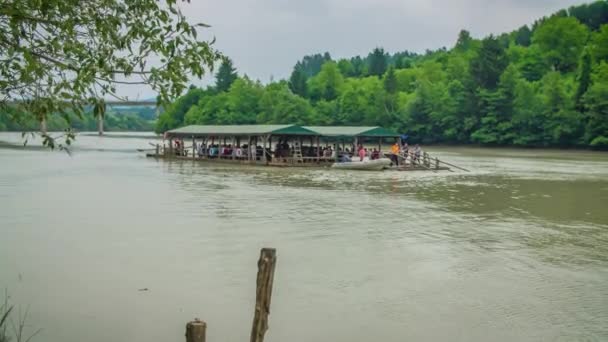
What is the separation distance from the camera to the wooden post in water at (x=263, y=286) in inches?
225

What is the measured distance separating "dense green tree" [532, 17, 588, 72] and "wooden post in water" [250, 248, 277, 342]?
9314 cm

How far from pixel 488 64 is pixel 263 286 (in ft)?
258

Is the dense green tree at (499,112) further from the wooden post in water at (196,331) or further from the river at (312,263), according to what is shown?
the wooden post in water at (196,331)

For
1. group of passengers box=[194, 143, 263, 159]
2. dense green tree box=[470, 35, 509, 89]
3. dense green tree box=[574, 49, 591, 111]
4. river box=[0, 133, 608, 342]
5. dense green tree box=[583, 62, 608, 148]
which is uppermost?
dense green tree box=[470, 35, 509, 89]

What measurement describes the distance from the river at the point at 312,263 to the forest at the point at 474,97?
114 ft

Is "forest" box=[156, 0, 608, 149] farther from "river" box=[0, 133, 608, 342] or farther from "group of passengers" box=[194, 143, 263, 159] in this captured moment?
"river" box=[0, 133, 608, 342]

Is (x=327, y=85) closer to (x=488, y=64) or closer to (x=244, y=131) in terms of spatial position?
(x=488, y=64)

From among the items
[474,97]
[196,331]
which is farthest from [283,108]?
[196,331]

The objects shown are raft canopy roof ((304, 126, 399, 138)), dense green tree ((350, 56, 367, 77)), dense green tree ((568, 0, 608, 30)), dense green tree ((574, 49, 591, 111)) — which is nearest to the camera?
raft canopy roof ((304, 126, 399, 138))

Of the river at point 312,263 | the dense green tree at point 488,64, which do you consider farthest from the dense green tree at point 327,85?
the river at point 312,263

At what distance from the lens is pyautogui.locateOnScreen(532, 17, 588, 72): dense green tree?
91125 mm

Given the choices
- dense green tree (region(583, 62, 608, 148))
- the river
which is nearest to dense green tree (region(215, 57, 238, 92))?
dense green tree (region(583, 62, 608, 148))

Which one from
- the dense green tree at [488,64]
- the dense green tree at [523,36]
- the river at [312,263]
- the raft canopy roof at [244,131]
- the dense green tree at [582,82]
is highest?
the dense green tree at [523,36]

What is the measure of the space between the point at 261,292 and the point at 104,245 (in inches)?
348
